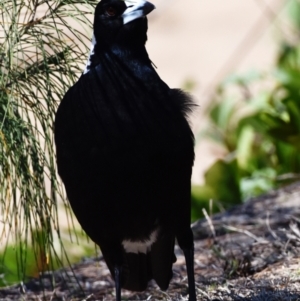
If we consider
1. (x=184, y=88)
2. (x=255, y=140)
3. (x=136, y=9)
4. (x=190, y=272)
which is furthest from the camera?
(x=184, y=88)

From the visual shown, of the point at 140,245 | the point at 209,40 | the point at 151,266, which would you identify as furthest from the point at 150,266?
the point at 209,40

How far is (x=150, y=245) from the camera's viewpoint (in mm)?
3205

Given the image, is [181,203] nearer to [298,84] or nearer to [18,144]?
[18,144]

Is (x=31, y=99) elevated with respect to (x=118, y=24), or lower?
lower

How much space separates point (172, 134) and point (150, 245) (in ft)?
1.73

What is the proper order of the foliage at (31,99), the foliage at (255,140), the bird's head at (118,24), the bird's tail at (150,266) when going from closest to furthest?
the foliage at (31,99), the bird's head at (118,24), the bird's tail at (150,266), the foliage at (255,140)

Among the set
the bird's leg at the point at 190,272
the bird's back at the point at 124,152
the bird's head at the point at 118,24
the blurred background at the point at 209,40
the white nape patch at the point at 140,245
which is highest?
the blurred background at the point at 209,40

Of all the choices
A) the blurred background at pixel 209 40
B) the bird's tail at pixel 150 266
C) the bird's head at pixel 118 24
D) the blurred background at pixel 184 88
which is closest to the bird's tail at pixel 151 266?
the bird's tail at pixel 150 266

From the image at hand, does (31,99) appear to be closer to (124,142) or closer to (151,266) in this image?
(124,142)

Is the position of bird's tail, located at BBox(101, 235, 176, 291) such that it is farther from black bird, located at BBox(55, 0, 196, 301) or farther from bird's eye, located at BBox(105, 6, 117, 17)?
bird's eye, located at BBox(105, 6, 117, 17)

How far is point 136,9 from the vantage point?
2969 millimetres

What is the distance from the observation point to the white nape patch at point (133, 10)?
2954mm

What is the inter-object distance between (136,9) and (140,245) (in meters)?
0.78

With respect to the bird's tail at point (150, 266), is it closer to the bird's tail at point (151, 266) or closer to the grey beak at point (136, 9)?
the bird's tail at point (151, 266)
